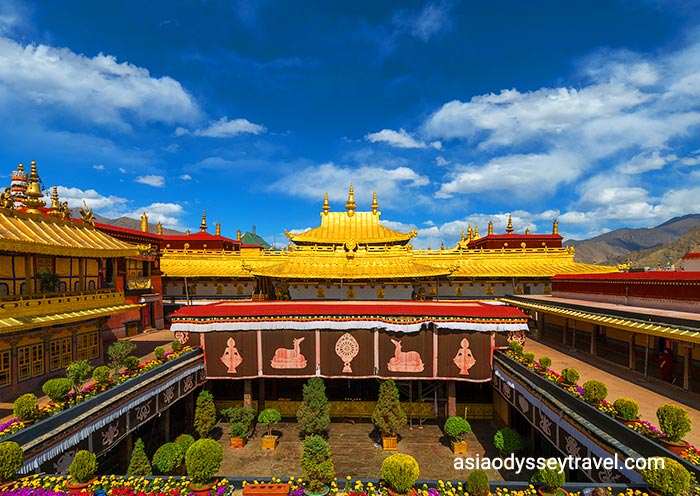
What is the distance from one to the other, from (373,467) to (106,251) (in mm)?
19424

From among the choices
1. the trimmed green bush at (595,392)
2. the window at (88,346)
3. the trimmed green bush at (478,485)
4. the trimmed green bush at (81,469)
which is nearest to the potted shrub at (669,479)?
the trimmed green bush at (595,392)

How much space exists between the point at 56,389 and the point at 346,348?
12251mm

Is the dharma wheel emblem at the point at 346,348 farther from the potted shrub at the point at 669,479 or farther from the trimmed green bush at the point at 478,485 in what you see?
the potted shrub at the point at 669,479

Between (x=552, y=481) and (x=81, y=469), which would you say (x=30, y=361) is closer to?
(x=81, y=469)

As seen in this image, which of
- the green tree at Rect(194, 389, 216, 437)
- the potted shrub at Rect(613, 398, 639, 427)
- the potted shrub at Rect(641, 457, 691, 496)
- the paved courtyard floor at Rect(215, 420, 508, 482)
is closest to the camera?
the potted shrub at Rect(641, 457, 691, 496)

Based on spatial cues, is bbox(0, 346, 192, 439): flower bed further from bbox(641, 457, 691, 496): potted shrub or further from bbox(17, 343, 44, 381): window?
bbox(641, 457, 691, 496): potted shrub

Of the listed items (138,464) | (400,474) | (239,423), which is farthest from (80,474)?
(239,423)

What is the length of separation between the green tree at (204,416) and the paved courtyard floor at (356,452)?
5.49 feet

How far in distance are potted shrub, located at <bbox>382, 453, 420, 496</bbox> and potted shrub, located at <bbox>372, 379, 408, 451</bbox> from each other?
884cm

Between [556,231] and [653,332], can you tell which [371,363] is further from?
[556,231]

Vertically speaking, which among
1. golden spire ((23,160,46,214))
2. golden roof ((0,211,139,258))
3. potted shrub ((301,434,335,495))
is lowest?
potted shrub ((301,434,335,495))

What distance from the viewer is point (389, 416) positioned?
58.0 ft

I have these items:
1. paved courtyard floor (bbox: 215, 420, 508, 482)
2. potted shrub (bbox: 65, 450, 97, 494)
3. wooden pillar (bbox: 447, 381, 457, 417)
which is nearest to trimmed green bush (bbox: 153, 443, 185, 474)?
paved courtyard floor (bbox: 215, 420, 508, 482)

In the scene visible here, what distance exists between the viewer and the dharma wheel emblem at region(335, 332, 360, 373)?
1927 centimetres
